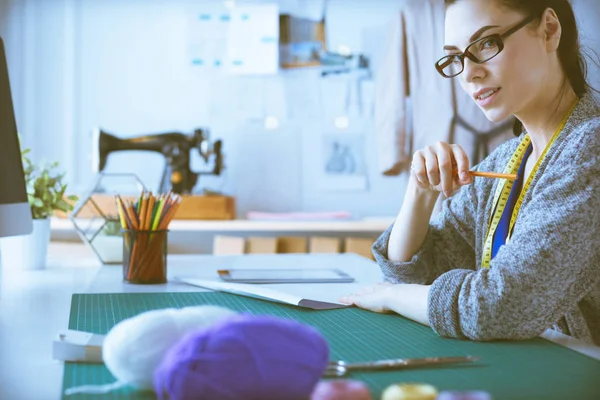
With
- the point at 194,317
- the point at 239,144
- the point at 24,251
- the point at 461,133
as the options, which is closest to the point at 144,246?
the point at 24,251

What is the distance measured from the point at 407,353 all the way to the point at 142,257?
0.77 meters

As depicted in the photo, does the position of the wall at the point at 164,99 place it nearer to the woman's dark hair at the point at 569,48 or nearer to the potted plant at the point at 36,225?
the potted plant at the point at 36,225

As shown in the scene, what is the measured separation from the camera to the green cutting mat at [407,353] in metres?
0.67

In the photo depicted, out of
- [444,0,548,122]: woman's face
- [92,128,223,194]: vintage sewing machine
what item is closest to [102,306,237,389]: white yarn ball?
[444,0,548,122]: woman's face

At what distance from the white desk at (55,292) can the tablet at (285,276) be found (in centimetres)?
4

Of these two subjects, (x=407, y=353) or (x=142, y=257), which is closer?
(x=407, y=353)

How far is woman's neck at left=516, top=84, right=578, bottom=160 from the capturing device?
115cm

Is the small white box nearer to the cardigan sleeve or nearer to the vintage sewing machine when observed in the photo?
the cardigan sleeve

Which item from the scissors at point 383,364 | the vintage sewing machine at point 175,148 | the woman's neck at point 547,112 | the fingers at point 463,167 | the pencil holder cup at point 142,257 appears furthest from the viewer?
the vintage sewing machine at point 175,148

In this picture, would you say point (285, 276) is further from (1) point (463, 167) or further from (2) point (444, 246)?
(1) point (463, 167)

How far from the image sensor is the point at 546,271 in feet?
2.95

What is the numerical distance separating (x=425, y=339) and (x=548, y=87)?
1.65 ft

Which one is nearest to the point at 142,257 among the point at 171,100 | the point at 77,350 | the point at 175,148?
the point at 77,350

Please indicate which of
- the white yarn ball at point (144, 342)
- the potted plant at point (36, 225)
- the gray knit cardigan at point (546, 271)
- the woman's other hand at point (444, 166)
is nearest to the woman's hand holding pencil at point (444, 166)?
the woman's other hand at point (444, 166)
